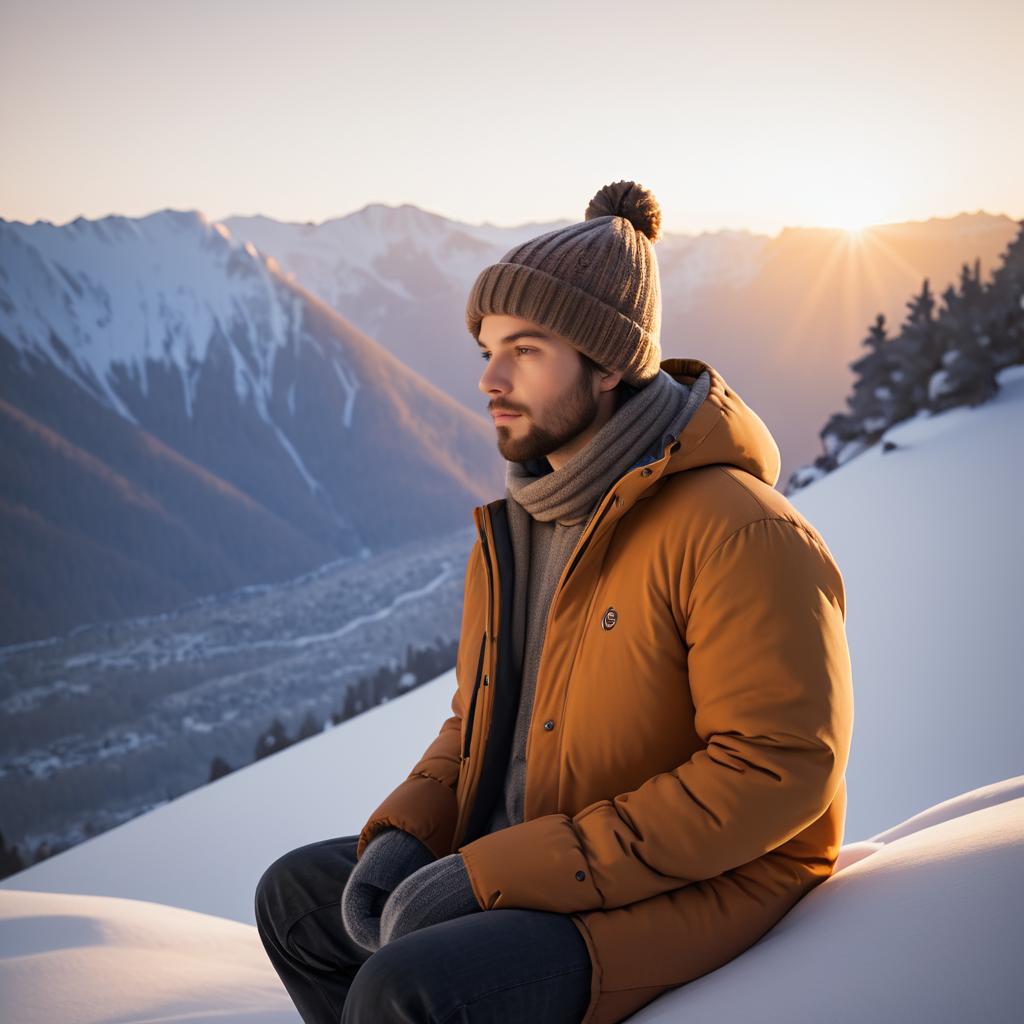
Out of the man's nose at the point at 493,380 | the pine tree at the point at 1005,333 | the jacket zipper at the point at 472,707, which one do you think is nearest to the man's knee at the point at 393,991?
the jacket zipper at the point at 472,707

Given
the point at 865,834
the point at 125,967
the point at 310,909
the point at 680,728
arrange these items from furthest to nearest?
the point at 865,834, the point at 125,967, the point at 310,909, the point at 680,728

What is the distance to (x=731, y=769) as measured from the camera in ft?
3.59

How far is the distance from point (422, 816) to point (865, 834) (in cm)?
211

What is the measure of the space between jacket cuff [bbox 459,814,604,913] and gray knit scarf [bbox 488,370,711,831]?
243 millimetres

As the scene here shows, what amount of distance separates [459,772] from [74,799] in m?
25.9

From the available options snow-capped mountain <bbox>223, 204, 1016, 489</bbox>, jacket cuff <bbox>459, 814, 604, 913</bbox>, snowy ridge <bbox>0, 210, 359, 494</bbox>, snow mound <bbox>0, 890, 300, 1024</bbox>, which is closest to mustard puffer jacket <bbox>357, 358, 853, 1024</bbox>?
jacket cuff <bbox>459, 814, 604, 913</bbox>

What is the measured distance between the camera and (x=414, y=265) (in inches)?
2749

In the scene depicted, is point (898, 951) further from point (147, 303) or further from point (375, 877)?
point (147, 303)

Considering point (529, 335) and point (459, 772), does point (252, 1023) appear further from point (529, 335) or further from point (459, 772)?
point (529, 335)

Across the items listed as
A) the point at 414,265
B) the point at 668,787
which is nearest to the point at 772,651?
the point at 668,787

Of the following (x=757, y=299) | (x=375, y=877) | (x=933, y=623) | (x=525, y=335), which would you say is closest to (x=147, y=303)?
(x=757, y=299)

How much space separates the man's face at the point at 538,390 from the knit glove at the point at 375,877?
0.65m

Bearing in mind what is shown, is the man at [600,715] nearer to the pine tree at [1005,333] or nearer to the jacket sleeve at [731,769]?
the jacket sleeve at [731,769]

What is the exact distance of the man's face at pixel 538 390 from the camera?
1.50m
